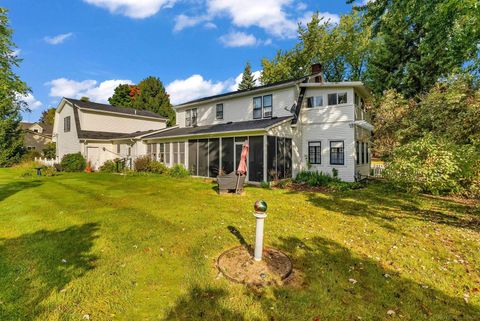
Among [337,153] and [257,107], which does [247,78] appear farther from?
[337,153]

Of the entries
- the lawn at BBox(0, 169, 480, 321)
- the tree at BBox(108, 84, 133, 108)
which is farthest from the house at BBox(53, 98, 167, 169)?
the tree at BBox(108, 84, 133, 108)

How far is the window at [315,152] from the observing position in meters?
15.4

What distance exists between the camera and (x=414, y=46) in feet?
79.6

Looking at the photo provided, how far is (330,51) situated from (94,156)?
102 feet

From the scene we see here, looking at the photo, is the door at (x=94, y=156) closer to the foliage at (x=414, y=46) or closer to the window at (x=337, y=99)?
the window at (x=337, y=99)

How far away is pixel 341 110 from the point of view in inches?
571

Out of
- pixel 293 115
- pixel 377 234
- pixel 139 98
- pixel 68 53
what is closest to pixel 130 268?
pixel 377 234

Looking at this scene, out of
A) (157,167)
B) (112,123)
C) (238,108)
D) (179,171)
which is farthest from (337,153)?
(112,123)

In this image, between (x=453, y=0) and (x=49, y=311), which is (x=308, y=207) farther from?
(x=453, y=0)

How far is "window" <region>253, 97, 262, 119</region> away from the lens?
16672 millimetres

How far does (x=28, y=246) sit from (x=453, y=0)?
44.8ft

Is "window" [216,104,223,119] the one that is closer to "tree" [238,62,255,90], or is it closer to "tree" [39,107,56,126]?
"tree" [238,62,255,90]

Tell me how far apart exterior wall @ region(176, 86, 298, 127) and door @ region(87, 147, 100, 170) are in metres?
8.84

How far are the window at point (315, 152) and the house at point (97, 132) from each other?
14.1m
